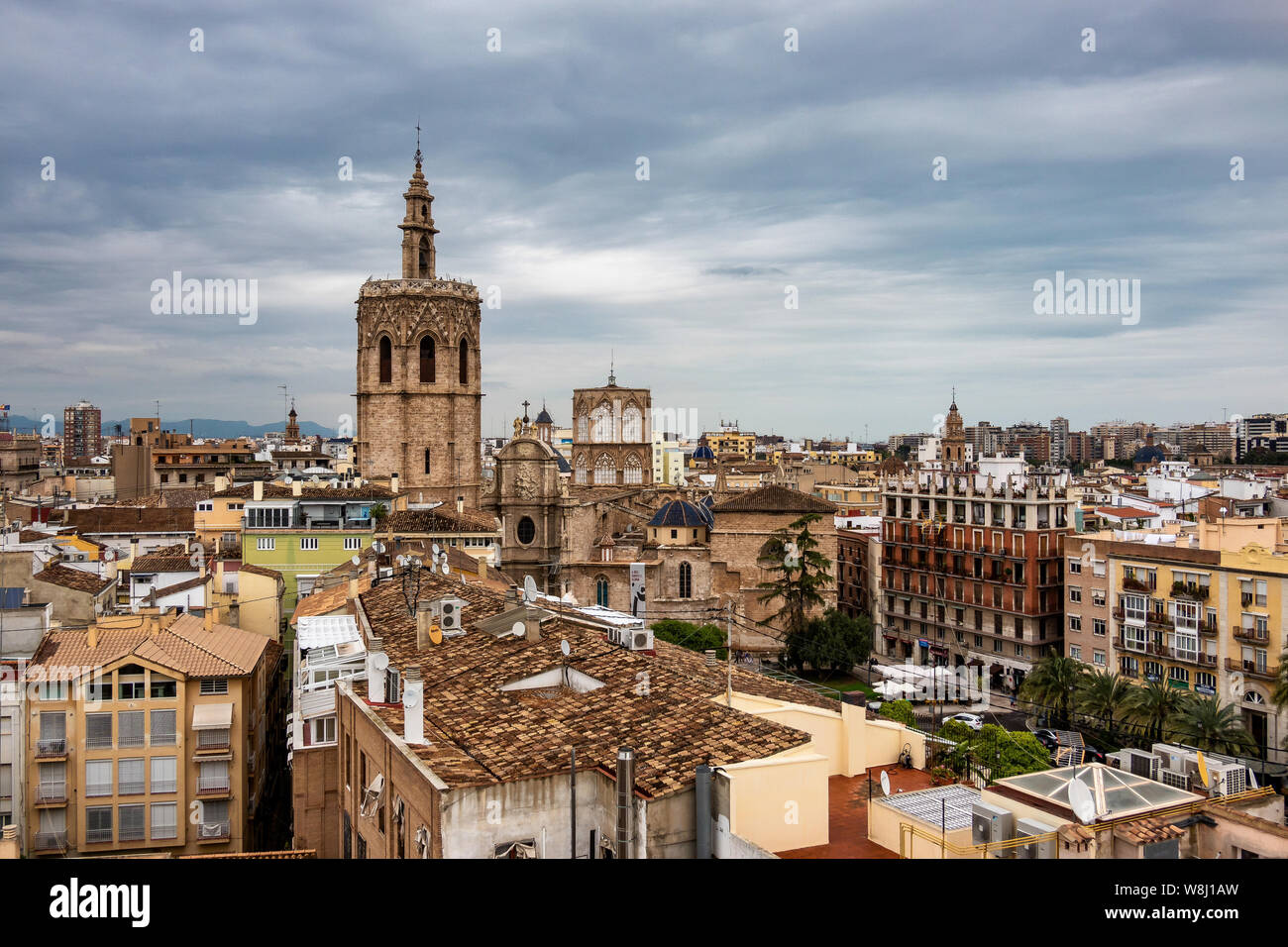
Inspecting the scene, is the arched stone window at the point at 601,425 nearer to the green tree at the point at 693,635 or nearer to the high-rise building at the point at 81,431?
the green tree at the point at 693,635

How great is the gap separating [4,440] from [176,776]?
246 ft

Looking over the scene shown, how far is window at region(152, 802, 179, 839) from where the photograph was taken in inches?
838

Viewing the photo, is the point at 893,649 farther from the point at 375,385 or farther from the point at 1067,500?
the point at 375,385

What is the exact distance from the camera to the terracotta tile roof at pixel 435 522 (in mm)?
41688

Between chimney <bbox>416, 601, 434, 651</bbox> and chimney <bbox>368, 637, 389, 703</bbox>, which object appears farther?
chimney <bbox>416, 601, 434, 651</bbox>

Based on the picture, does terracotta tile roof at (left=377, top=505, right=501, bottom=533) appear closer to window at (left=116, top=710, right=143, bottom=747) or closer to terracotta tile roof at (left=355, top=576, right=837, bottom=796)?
window at (left=116, top=710, right=143, bottom=747)

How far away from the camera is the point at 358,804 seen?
14727mm

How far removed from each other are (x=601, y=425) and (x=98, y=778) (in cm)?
4829

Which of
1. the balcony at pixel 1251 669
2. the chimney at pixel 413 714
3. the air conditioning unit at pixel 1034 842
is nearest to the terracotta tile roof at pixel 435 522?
the chimney at pixel 413 714

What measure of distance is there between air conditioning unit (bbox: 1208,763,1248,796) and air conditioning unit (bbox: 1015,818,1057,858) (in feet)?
12.4

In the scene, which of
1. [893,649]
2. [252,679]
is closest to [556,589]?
[893,649]

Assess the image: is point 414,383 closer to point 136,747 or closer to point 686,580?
point 686,580

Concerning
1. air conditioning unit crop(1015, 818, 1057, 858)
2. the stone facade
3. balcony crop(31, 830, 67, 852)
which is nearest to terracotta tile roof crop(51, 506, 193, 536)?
the stone facade

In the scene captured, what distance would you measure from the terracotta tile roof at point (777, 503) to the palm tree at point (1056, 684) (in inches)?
588
